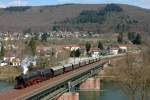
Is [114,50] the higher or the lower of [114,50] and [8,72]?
the lower

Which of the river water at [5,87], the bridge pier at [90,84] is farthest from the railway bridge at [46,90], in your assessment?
the bridge pier at [90,84]

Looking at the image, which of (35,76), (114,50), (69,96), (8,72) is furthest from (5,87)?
(114,50)

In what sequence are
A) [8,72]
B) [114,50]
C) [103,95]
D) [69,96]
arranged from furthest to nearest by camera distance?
1. [114,50]
2. [8,72]
3. [103,95]
4. [69,96]

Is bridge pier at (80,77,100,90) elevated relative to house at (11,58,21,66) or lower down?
elevated

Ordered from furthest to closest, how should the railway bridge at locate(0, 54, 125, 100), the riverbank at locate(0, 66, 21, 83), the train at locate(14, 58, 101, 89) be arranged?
the riverbank at locate(0, 66, 21, 83) < the train at locate(14, 58, 101, 89) < the railway bridge at locate(0, 54, 125, 100)

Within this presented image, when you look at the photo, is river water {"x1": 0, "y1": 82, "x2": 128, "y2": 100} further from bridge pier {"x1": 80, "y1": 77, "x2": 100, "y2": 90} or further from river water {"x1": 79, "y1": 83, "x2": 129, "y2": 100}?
bridge pier {"x1": 80, "y1": 77, "x2": 100, "y2": 90}

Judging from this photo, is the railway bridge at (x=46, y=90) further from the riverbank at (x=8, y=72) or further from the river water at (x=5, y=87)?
the riverbank at (x=8, y=72)

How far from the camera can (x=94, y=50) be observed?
152 m

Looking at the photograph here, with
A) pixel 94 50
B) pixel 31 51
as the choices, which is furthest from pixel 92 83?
pixel 94 50

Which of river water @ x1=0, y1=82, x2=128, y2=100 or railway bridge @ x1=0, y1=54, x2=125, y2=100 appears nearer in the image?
railway bridge @ x1=0, y1=54, x2=125, y2=100

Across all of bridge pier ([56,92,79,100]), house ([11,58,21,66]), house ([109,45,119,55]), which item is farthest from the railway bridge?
house ([109,45,119,55])

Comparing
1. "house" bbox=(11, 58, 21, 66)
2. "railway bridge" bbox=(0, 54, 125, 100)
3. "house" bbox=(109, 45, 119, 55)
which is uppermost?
"railway bridge" bbox=(0, 54, 125, 100)

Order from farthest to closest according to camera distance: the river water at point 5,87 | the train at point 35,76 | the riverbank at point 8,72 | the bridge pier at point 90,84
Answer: the riverbank at point 8,72 < the bridge pier at point 90,84 < the river water at point 5,87 < the train at point 35,76

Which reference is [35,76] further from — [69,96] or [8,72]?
[8,72]
